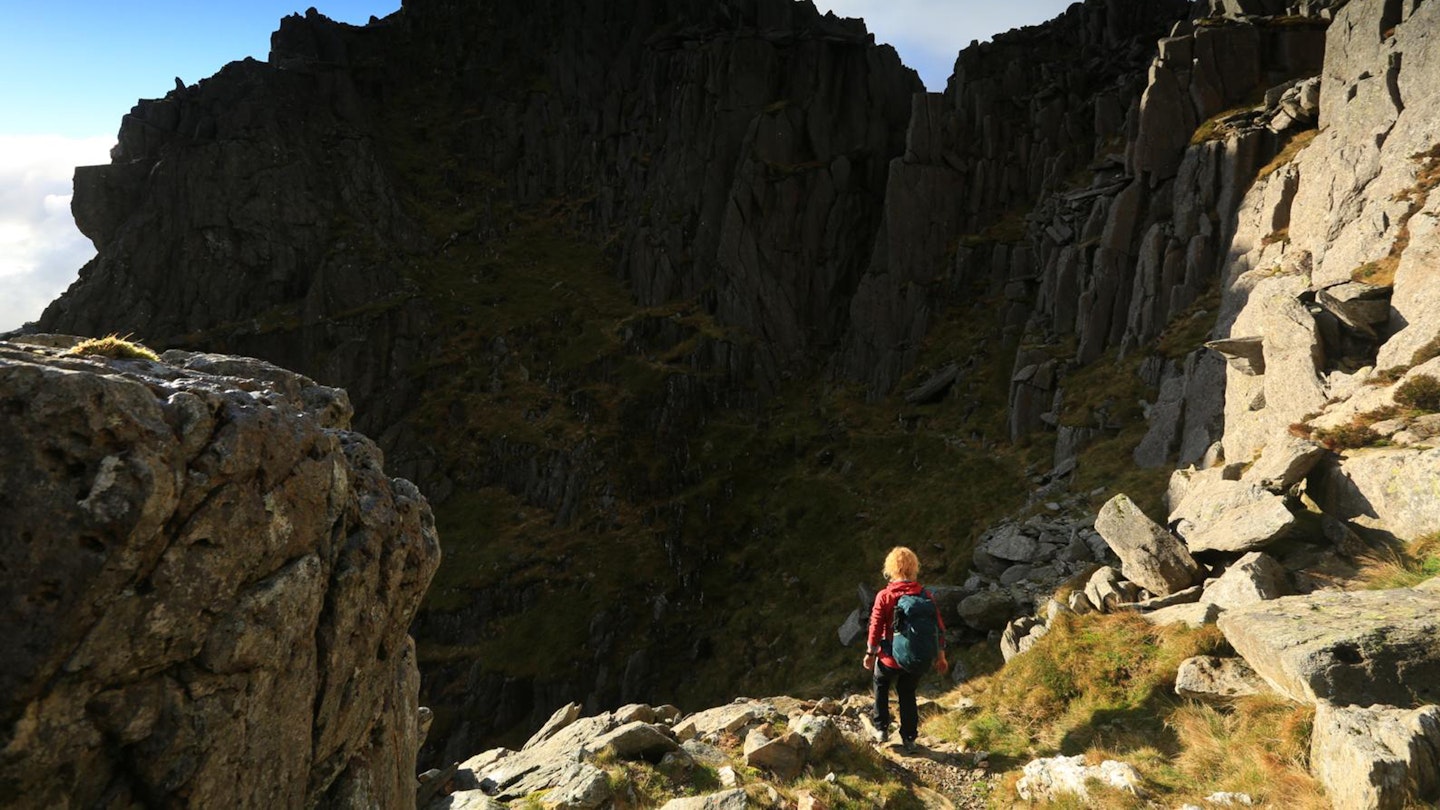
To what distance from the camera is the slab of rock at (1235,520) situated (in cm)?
1440

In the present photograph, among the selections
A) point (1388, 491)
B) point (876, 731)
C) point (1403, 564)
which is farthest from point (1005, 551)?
point (876, 731)

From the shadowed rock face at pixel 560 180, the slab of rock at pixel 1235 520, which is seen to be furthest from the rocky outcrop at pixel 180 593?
the shadowed rock face at pixel 560 180

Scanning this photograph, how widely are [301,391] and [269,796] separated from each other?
19.3 feet

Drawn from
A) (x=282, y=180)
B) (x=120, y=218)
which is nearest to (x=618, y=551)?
(x=282, y=180)

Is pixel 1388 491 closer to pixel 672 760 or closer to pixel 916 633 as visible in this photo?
pixel 916 633

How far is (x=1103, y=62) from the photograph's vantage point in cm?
6612

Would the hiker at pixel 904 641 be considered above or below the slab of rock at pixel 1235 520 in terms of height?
below

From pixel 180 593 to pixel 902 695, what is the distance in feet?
36.3

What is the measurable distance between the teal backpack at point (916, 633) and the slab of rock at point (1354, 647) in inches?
188

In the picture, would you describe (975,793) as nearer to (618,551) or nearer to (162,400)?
(162,400)

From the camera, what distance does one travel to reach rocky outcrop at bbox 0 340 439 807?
6.16 meters

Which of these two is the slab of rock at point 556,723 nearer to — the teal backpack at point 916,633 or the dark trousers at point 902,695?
the dark trousers at point 902,695

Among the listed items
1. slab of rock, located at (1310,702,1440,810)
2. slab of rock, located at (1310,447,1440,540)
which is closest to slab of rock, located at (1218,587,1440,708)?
slab of rock, located at (1310,702,1440,810)

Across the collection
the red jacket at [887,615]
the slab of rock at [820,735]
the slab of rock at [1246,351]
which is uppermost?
the slab of rock at [1246,351]
